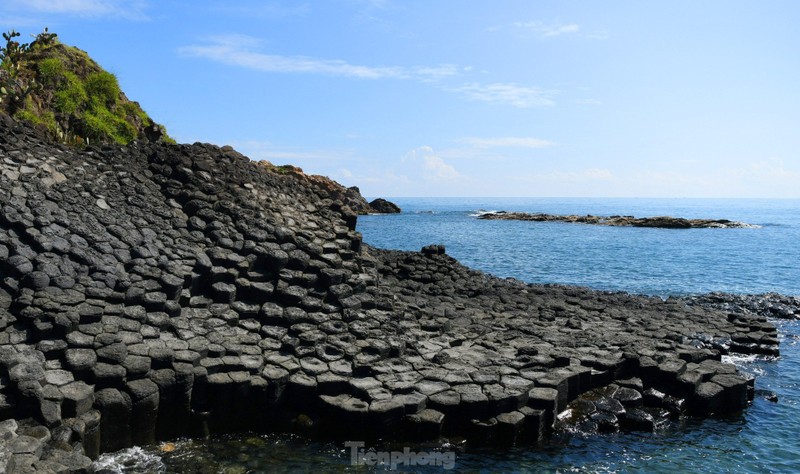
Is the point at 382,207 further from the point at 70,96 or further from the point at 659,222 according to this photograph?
the point at 70,96

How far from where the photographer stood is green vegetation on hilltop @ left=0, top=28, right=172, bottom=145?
2636 centimetres

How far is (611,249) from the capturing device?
67.1 meters

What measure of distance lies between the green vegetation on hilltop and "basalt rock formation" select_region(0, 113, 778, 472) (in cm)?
1006

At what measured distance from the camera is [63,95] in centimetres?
3073

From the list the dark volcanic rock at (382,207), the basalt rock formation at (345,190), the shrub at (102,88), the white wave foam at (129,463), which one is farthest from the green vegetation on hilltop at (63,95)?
the dark volcanic rock at (382,207)

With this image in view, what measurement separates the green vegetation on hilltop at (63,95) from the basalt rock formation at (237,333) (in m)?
10.1

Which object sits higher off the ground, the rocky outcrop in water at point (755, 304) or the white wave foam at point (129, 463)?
the rocky outcrop in water at point (755, 304)

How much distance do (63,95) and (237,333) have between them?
938 inches

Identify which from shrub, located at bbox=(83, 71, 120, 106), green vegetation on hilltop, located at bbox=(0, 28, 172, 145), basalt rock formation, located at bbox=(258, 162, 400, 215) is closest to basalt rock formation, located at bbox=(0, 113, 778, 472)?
green vegetation on hilltop, located at bbox=(0, 28, 172, 145)

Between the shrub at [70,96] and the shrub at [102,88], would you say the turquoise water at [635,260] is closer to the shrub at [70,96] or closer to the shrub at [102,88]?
the shrub at [102,88]

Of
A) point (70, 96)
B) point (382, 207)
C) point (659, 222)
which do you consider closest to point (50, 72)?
point (70, 96)

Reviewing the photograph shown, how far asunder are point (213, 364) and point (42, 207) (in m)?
7.02

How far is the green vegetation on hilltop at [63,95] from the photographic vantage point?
2636 centimetres

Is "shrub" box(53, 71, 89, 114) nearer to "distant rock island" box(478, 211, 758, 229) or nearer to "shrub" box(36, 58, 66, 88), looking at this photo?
"shrub" box(36, 58, 66, 88)
